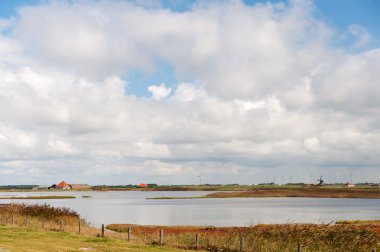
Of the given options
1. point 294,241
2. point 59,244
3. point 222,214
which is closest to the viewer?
point 59,244

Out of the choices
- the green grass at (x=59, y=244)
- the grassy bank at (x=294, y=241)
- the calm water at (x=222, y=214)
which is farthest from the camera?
the calm water at (x=222, y=214)

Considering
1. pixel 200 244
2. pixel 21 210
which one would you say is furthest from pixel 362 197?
pixel 200 244

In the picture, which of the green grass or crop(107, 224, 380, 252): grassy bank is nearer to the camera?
the green grass

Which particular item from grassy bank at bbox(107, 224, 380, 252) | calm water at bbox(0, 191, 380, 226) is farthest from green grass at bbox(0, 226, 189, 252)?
calm water at bbox(0, 191, 380, 226)

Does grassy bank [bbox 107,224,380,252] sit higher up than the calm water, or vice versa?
grassy bank [bbox 107,224,380,252]

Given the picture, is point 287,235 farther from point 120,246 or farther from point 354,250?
point 120,246

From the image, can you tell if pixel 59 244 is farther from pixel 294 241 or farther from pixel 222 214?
pixel 222 214

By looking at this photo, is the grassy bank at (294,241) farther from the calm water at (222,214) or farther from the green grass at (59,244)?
the calm water at (222,214)

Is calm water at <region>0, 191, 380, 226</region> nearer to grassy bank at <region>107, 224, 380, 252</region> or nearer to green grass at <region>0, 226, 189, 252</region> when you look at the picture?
grassy bank at <region>107, 224, 380, 252</region>

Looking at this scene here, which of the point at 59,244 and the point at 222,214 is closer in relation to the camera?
the point at 59,244

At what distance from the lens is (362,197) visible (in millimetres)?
195250

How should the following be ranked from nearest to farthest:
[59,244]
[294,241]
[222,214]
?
[59,244] < [294,241] < [222,214]

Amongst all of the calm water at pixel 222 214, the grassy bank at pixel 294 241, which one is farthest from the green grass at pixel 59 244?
the calm water at pixel 222 214

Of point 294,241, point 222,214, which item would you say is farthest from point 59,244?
point 222,214
